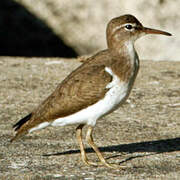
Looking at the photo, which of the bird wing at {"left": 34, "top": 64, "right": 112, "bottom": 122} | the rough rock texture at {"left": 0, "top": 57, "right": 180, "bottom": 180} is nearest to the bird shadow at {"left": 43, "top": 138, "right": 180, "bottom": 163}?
the rough rock texture at {"left": 0, "top": 57, "right": 180, "bottom": 180}

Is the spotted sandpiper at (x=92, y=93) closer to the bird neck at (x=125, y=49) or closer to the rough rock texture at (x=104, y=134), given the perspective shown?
the bird neck at (x=125, y=49)

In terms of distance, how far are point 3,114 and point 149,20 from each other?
6058 mm

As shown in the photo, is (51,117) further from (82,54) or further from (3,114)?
(82,54)

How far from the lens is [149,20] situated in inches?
603

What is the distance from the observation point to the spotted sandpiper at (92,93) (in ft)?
26.2

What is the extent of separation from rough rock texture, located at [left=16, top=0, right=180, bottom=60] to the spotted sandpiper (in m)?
6.93

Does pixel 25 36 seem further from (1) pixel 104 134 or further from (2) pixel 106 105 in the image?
(2) pixel 106 105

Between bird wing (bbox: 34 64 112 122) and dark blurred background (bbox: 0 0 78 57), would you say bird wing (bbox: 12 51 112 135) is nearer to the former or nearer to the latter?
bird wing (bbox: 34 64 112 122)

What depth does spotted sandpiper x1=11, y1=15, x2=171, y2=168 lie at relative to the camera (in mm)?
7980

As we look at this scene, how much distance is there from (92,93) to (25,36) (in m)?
8.13

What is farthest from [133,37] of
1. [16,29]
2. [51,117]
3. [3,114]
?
[16,29]

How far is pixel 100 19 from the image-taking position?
15.6 m

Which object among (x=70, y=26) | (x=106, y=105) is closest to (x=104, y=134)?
(x=106, y=105)

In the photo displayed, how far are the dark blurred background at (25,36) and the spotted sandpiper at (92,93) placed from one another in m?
7.55
